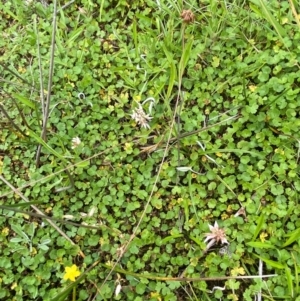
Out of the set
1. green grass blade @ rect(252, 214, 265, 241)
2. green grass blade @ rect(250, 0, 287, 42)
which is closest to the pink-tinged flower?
green grass blade @ rect(252, 214, 265, 241)

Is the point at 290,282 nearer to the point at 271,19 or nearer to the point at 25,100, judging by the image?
the point at 271,19

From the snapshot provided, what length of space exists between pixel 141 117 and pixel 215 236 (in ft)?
2.14

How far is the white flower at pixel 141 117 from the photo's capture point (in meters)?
2.33

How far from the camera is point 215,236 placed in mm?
2135

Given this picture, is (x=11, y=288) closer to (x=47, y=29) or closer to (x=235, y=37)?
(x=47, y=29)

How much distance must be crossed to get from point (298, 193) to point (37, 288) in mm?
1219

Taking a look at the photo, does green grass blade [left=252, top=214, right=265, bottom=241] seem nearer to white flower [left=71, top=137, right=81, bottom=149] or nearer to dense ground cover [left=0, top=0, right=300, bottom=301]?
dense ground cover [left=0, top=0, right=300, bottom=301]

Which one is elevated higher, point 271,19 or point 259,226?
point 271,19

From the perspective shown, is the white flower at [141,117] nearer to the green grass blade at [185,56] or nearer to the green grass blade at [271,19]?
the green grass blade at [185,56]

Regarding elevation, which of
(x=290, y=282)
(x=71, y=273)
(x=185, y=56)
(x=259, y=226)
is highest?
(x=185, y=56)

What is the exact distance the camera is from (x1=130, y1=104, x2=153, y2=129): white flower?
2329 mm

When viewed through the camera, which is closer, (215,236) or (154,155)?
(215,236)

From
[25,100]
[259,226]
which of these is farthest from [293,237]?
[25,100]

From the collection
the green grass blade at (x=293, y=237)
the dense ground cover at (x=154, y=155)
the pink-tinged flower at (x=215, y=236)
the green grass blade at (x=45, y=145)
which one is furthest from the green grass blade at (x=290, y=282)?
the green grass blade at (x=45, y=145)
